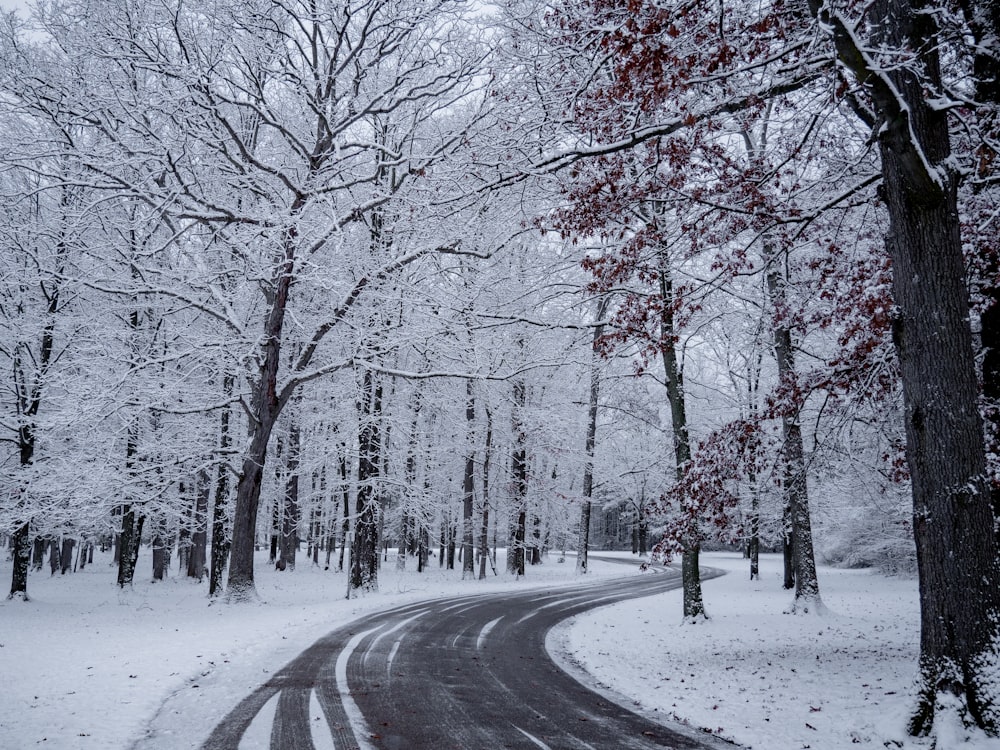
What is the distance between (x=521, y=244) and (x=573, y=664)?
413 inches

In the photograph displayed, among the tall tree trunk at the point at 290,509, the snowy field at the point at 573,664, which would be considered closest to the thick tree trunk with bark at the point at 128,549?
the snowy field at the point at 573,664

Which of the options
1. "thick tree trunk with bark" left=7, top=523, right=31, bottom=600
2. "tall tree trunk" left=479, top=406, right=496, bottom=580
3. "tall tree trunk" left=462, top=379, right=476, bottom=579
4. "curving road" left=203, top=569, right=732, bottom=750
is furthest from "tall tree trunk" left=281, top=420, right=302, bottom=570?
"curving road" left=203, top=569, right=732, bottom=750

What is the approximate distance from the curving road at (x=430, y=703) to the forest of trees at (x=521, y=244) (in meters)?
2.65

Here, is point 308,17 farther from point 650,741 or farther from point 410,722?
point 650,741

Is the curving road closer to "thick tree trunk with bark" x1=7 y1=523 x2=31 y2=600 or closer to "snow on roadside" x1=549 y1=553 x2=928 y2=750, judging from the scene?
"snow on roadside" x1=549 y1=553 x2=928 y2=750

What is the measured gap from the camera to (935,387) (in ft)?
17.2

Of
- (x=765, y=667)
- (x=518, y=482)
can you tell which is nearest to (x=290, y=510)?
(x=518, y=482)

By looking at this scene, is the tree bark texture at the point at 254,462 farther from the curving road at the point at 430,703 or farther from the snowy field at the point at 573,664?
the curving road at the point at 430,703

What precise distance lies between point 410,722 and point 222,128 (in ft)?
42.5

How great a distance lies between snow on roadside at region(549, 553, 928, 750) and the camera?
571cm

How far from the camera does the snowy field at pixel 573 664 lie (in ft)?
18.1

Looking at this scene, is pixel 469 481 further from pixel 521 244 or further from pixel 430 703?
pixel 430 703

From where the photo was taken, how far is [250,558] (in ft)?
48.3

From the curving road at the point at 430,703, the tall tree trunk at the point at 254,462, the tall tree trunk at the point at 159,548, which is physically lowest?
the tall tree trunk at the point at 159,548
